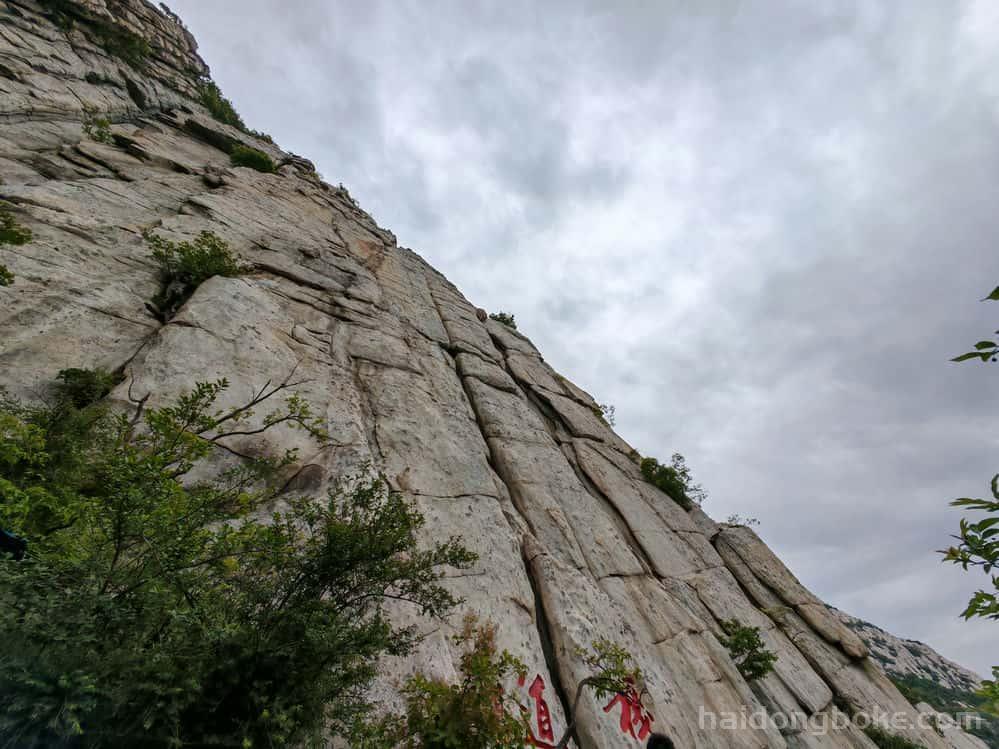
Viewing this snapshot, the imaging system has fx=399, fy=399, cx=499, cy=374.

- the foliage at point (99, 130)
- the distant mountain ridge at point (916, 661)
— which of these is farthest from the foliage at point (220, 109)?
the distant mountain ridge at point (916, 661)

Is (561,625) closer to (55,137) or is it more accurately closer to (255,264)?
(255,264)

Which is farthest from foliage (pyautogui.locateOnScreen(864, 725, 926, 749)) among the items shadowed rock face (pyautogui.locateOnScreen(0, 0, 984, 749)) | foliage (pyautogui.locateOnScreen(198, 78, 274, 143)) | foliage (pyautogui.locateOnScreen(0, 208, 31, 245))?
foliage (pyautogui.locateOnScreen(198, 78, 274, 143))

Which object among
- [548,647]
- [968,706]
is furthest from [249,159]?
[968,706]

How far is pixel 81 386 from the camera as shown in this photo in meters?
6.81

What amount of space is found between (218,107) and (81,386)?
122ft

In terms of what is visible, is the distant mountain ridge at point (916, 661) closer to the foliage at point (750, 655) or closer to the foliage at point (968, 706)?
the foliage at point (968, 706)

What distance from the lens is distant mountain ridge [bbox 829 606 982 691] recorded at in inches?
3519

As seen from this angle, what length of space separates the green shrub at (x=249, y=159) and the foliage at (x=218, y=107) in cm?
1185

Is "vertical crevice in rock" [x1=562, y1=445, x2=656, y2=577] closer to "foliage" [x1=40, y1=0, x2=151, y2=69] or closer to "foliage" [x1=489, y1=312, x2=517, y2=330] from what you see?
"foliage" [x1=489, y1=312, x2=517, y2=330]

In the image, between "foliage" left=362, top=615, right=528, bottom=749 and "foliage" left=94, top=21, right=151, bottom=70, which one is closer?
"foliage" left=362, top=615, right=528, bottom=749

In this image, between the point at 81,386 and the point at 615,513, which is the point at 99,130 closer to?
the point at 81,386

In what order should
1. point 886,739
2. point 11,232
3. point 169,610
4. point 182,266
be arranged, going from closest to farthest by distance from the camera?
point 169,610 < point 11,232 < point 182,266 < point 886,739

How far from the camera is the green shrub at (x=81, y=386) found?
6.71m

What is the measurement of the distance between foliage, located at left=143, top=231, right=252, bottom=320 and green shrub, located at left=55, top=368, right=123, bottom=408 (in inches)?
135
